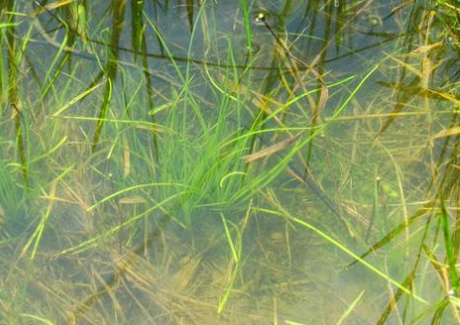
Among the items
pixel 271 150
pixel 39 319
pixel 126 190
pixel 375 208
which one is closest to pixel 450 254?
pixel 375 208

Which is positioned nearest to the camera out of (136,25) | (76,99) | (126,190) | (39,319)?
(39,319)

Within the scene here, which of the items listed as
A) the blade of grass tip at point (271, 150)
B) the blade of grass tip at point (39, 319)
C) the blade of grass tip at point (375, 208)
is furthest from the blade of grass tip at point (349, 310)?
the blade of grass tip at point (39, 319)

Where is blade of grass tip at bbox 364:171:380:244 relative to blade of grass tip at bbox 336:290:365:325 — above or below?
above

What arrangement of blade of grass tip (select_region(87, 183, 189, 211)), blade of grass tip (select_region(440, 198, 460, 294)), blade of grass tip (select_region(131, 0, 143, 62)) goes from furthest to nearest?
blade of grass tip (select_region(131, 0, 143, 62)) < blade of grass tip (select_region(87, 183, 189, 211)) < blade of grass tip (select_region(440, 198, 460, 294))

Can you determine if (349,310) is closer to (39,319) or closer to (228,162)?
(228,162)

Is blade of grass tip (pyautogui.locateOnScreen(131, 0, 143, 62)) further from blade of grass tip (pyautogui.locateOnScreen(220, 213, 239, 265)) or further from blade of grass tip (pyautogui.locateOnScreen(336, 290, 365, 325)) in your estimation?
blade of grass tip (pyautogui.locateOnScreen(336, 290, 365, 325))

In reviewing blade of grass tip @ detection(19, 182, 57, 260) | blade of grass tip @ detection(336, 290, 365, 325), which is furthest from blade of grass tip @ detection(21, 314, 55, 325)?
blade of grass tip @ detection(336, 290, 365, 325)

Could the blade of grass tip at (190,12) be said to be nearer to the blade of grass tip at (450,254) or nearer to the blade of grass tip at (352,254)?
the blade of grass tip at (352,254)

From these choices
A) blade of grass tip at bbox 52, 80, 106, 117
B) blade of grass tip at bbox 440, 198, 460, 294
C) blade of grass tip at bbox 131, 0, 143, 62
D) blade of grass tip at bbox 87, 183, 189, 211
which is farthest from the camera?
blade of grass tip at bbox 131, 0, 143, 62
